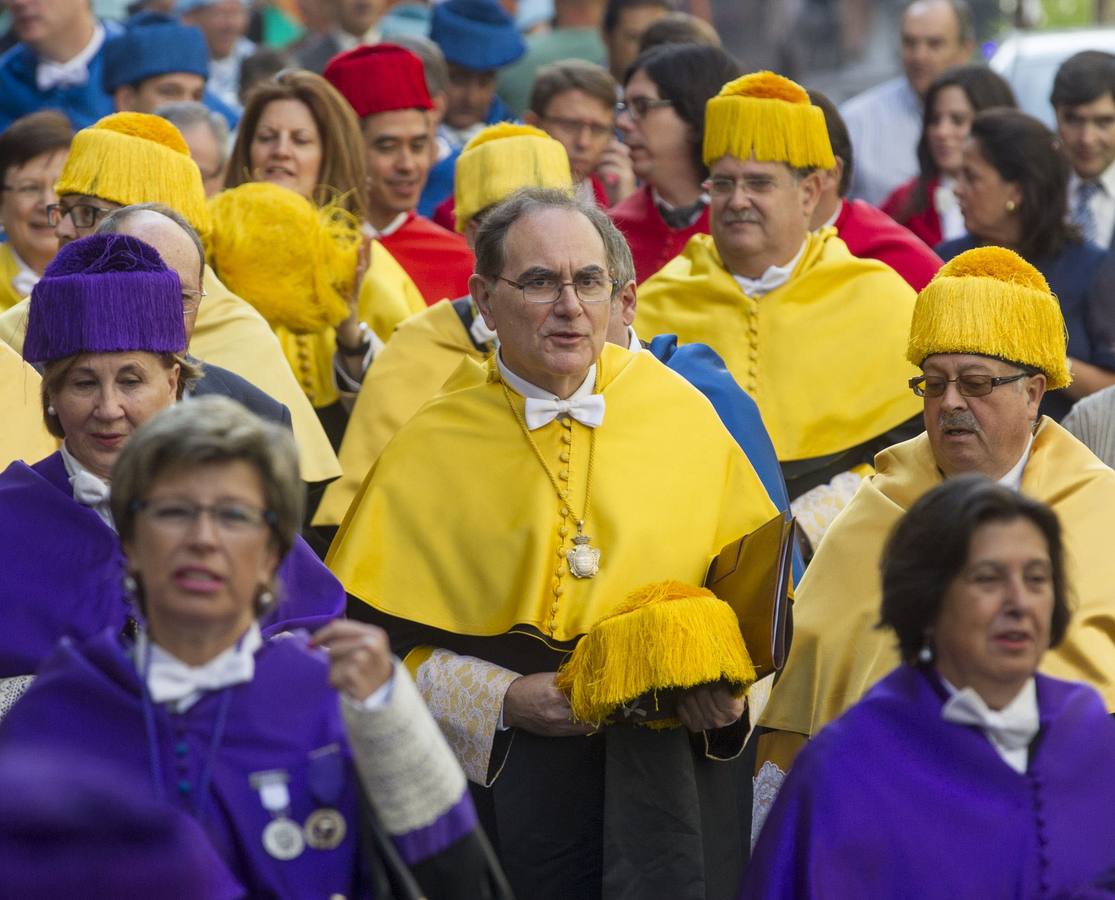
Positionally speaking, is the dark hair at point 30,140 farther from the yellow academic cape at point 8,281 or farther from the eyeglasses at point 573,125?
the eyeglasses at point 573,125

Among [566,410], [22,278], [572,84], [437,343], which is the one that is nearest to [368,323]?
[437,343]

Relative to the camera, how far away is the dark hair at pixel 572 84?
992 centimetres

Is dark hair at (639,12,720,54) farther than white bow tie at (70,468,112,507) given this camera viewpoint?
Yes

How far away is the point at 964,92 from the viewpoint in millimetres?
10047

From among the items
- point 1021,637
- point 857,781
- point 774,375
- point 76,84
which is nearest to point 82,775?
point 857,781

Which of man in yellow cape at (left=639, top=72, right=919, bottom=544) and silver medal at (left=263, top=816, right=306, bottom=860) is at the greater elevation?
man in yellow cape at (left=639, top=72, right=919, bottom=544)

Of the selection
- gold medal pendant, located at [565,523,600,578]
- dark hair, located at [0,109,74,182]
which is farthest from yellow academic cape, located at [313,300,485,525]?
gold medal pendant, located at [565,523,600,578]

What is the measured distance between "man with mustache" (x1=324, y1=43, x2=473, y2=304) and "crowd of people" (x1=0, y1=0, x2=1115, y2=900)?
0.02m

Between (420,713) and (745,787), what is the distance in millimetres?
1931

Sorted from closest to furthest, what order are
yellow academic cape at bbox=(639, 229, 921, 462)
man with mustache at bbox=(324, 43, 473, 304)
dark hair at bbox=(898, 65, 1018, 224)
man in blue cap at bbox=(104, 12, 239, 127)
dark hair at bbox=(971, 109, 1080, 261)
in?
yellow academic cape at bbox=(639, 229, 921, 462)
dark hair at bbox=(971, 109, 1080, 261)
man with mustache at bbox=(324, 43, 473, 304)
dark hair at bbox=(898, 65, 1018, 224)
man in blue cap at bbox=(104, 12, 239, 127)

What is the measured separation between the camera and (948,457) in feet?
19.0

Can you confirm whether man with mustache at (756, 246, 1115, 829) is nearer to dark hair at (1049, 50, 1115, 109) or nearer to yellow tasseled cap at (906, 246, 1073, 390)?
yellow tasseled cap at (906, 246, 1073, 390)

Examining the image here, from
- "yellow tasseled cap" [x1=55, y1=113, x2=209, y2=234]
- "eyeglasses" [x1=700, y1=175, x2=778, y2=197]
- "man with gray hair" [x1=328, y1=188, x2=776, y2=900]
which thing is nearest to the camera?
"man with gray hair" [x1=328, y1=188, x2=776, y2=900]

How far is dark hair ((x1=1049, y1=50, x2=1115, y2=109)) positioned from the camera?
32.1 ft
